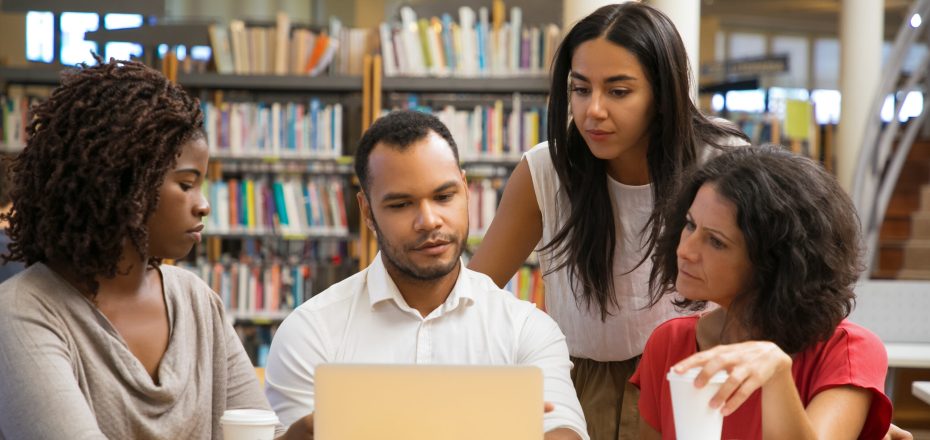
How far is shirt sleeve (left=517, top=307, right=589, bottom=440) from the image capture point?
5.29 ft

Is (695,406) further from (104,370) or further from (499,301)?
(104,370)

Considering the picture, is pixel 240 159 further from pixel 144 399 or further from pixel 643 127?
pixel 144 399

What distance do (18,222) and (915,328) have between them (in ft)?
11.9

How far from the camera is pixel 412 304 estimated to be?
1.84 metres

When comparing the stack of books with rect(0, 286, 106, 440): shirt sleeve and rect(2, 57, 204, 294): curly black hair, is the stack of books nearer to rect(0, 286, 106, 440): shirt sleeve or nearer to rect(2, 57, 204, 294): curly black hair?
rect(2, 57, 204, 294): curly black hair

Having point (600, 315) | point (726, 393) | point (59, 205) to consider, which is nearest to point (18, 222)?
point (59, 205)

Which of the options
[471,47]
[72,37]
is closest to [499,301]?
[471,47]

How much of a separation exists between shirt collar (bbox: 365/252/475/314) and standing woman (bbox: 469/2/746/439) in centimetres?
38

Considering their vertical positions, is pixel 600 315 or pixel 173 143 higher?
pixel 173 143

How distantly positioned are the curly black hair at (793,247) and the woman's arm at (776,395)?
112mm

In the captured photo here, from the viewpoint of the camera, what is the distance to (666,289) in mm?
1932

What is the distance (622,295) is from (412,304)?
542 mm

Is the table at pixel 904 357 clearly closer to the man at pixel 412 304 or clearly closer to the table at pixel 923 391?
the table at pixel 923 391

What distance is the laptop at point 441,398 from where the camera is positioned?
4.05 feet
